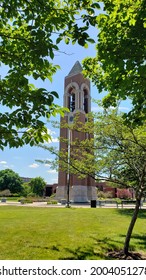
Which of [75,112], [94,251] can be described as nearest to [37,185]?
[75,112]

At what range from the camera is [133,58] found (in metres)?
4.60

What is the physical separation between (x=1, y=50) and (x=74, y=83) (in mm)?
54162

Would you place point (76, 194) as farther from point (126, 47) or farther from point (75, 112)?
point (126, 47)

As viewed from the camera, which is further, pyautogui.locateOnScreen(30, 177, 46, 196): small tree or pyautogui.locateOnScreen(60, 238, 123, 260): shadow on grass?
pyautogui.locateOnScreen(30, 177, 46, 196): small tree

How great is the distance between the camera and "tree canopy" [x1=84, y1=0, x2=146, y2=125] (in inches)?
184

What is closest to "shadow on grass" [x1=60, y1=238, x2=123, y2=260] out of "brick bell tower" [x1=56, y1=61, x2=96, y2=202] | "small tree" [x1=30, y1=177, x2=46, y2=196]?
"brick bell tower" [x1=56, y1=61, x2=96, y2=202]

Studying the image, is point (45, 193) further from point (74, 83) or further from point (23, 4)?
point (23, 4)

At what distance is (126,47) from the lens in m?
4.70

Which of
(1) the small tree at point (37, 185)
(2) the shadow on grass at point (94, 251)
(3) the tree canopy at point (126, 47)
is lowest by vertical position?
(2) the shadow on grass at point (94, 251)

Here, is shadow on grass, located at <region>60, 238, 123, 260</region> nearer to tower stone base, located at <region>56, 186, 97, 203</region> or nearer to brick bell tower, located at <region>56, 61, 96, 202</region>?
brick bell tower, located at <region>56, 61, 96, 202</region>

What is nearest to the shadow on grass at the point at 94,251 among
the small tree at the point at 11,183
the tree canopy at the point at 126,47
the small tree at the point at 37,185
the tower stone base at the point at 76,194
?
the tree canopy at the point at 126,47

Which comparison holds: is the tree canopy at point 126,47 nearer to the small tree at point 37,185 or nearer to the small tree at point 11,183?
the small tree at point 37,185

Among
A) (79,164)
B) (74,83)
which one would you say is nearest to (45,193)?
(74,83)

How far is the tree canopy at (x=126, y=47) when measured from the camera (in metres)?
4.67
